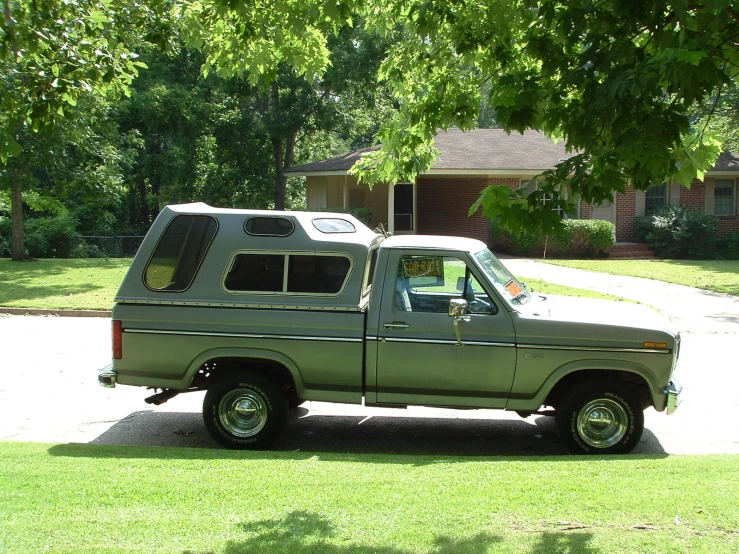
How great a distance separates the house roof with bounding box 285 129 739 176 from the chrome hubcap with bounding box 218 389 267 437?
2043 centimetres

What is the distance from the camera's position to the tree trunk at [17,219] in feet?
82.0

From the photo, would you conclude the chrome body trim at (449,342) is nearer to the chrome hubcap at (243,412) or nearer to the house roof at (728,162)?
the chrome hubcap at (243,412)

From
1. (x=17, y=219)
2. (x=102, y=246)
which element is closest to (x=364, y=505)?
(x=17, y=219)

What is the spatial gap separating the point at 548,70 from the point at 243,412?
4.01 meters

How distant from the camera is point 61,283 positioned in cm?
2088

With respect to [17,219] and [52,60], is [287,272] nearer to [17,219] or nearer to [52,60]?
[52,60]

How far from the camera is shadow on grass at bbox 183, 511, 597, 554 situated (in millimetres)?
4293

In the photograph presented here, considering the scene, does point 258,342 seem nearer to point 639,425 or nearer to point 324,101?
point 639,425

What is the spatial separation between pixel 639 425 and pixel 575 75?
11.2 feet

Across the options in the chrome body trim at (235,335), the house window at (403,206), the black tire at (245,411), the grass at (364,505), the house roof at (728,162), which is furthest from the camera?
the house window at (403,206)

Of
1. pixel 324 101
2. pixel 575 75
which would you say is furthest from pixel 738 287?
pixel 324 101

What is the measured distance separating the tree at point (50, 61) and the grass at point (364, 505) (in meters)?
2.57

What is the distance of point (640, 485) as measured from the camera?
215 inches

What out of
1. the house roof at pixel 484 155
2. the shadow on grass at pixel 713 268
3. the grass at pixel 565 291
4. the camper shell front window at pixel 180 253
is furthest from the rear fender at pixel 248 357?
the house roof at pixel 484 155
